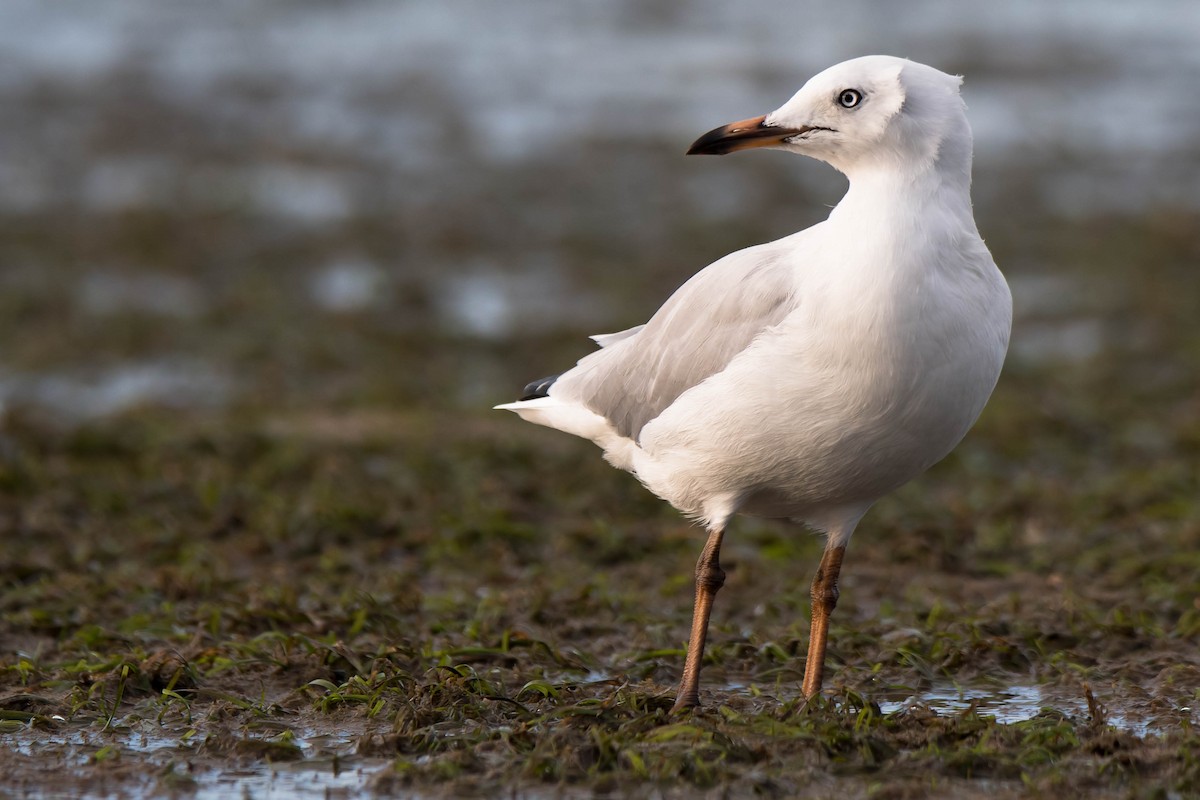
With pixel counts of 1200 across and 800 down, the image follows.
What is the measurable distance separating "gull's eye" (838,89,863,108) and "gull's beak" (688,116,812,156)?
0.13m

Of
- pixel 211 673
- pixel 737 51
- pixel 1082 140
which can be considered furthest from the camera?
pixel 737 51

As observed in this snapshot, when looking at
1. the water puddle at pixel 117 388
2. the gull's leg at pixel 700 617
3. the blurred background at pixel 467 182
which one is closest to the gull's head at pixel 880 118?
the gull's leg at pixel 700 617

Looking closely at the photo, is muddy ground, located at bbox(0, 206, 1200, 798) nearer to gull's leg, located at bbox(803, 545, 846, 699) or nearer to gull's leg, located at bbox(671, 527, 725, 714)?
gull's leg, located at bbox(671, 527, 725, 714)

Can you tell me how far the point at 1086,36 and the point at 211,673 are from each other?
20.6m

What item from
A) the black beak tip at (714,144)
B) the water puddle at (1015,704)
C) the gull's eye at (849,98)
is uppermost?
the gull's eye at (849,98)

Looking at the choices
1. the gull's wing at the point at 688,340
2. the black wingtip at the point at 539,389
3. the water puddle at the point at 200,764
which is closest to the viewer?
the water puddle at the point at 200,764

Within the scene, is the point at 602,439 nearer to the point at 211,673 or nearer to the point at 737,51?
the point at 211,673

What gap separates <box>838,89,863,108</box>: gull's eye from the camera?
4961 millimetres

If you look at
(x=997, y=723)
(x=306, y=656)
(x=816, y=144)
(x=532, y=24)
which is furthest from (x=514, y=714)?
(x=532, y=24)

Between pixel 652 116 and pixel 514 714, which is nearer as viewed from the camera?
pixel 514 714

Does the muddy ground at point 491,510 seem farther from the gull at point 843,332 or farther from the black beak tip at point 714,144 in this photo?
the black beak tip at point 714,144

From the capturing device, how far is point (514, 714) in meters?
5.29

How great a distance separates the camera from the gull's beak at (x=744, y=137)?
16.8ft

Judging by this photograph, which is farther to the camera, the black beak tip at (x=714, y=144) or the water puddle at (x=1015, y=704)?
the water puddle at (x=1015, y=704)
